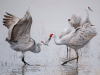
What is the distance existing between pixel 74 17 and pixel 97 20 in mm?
1347

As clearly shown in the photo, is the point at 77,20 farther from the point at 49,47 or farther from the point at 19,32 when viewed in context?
the point at 19,32

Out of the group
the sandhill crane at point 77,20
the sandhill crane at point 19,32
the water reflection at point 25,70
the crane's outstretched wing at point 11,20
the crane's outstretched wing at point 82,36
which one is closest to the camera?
the water reflection at point 25,70

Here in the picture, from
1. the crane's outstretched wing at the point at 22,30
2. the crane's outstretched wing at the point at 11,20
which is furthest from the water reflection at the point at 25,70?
the crane's outstretched wing at the point at 11,20

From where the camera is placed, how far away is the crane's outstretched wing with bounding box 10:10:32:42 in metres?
5.10

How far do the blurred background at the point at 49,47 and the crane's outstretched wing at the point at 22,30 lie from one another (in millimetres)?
713

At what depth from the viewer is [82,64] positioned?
5777 mm

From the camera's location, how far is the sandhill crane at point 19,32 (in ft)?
17.0

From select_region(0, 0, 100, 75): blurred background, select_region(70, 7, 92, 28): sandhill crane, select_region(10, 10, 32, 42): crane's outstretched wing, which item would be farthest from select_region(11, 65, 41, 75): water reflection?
select_region(70, 7, 92, 28): sandhill crane

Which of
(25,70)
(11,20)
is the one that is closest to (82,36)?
(25,70)

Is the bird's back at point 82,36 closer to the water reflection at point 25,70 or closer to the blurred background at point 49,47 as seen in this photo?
the blurred background at point 49,47

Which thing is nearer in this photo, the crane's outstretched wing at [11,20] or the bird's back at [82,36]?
the crane's outstretched wing at [11,20]

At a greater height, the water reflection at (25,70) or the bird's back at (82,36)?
the bird's back at (82,36)

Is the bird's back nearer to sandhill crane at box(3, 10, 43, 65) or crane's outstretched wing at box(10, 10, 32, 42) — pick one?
sandhill crane at box(3, 10, 43, 65)

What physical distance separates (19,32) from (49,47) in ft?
7.00
